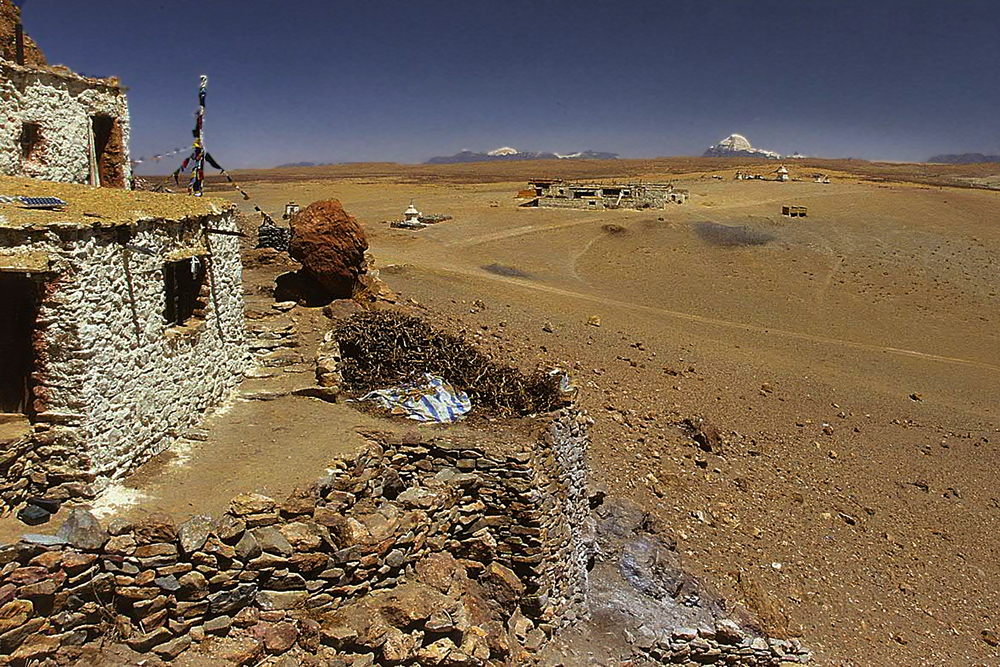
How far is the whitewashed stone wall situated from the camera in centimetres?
920

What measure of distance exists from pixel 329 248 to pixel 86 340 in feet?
24.5

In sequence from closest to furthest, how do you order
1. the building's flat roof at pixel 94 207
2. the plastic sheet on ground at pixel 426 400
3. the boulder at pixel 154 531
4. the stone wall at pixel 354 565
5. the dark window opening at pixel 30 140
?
the stone wall at pixel 354 565, the boulder at pixel 154 531, the building's flat roof at pixel 94 207, the plastic sheet on ground at pixel 426 400, the dark window opening at pixel 30 140

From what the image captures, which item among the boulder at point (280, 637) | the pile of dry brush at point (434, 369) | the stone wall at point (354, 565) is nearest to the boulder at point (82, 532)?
the stone wall at point (354, 565)

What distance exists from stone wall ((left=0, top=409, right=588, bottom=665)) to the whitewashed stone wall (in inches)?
249

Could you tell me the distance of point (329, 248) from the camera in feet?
43.5

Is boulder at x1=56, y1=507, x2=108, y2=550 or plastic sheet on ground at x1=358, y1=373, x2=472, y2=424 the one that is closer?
boulder at x1=56, y1=507, x2=108, y2=550

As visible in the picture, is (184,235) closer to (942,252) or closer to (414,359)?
(414,359)

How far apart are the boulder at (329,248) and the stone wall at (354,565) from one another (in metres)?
6.54

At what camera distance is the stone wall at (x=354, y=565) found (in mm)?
5262

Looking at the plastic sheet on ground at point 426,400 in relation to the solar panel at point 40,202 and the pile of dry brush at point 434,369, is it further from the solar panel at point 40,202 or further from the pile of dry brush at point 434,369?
the solar panel at point 40,202

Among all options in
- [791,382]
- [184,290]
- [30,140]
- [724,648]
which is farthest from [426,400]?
[791,382]

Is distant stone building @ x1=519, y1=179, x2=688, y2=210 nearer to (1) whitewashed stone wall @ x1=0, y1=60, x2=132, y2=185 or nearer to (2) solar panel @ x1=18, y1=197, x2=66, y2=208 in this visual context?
(1) whitewashed stone wall @ x1=0, y1=60, x2=132, y2=185

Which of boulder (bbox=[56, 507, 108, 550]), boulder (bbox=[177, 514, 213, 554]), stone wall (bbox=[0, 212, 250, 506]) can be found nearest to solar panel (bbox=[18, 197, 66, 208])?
stone wall (bbox=[0, 212, 250, 506])

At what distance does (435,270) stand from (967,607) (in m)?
15.9
